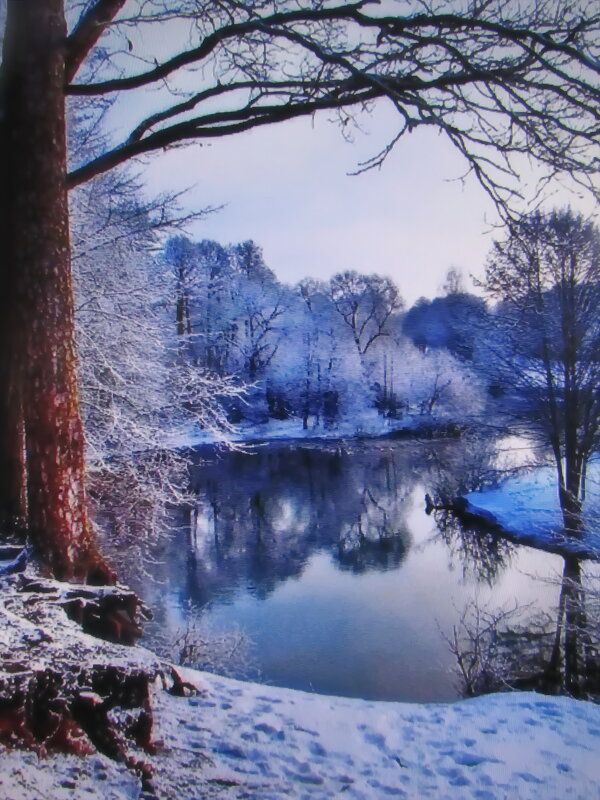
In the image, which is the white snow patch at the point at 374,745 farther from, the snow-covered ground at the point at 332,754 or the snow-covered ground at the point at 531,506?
the snow-covered ground at the point at 531,506

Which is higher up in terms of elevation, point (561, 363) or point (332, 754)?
point (561, 363)

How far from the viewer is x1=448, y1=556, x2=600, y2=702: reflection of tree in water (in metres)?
6.59

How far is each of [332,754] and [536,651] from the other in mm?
5755

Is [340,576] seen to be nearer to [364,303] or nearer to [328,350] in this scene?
[328,350]

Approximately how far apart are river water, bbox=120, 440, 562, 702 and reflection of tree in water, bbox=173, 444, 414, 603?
0.05m

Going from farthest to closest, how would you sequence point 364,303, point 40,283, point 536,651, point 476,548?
point 364,303
point 476,548
point 536,651
point 40,283

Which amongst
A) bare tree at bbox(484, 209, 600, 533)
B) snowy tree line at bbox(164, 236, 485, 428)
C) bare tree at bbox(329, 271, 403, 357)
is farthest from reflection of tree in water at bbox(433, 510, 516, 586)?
bare tree at bbox(329, 271, 403, 357)

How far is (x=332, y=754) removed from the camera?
9.83ft

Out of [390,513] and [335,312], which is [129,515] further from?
[335,312]

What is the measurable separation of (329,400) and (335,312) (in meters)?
4.66

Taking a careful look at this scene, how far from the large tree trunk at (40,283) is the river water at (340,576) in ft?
14.1

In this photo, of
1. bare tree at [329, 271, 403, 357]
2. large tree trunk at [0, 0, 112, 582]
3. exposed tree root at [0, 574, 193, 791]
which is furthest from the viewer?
bare tree at [329, 271, 403, 357]

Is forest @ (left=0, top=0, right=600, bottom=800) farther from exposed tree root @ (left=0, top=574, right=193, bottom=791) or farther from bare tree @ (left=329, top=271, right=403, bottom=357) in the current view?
bare tree @ (left=329, top=271, right=403, bottom=357)

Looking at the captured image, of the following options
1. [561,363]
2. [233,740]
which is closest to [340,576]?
[561,363]
